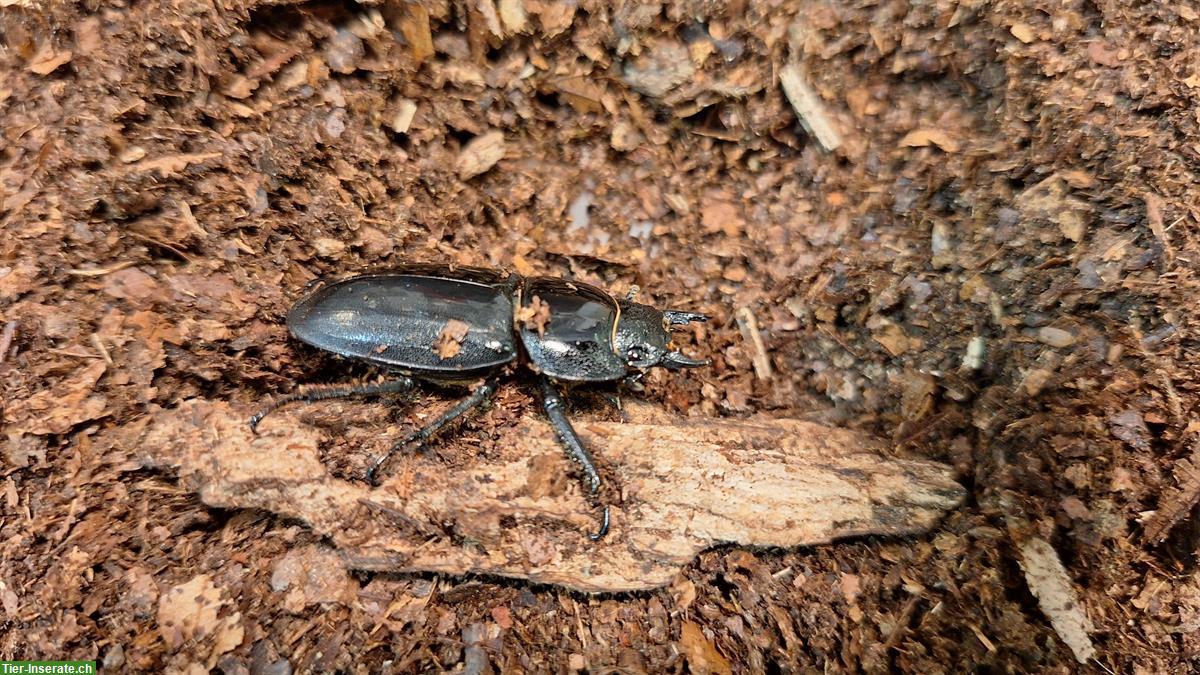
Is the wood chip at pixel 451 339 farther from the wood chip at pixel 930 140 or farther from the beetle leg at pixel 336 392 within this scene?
the wood chip at pixel 930 140

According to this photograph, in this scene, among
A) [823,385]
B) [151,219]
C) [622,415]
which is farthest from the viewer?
[823,385]

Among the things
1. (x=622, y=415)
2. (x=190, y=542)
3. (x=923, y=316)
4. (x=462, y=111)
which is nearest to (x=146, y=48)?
(x=462, y=111)

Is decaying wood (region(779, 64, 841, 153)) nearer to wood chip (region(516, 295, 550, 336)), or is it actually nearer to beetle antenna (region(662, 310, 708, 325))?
beetle antenna (region(662, 310, 708, 325))

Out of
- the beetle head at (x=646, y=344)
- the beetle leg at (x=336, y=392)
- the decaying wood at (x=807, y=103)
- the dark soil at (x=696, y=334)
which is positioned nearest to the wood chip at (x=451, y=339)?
the beetle leg at (x=336, y=392)

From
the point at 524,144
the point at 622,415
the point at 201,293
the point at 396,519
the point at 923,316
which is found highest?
the point at 524,144

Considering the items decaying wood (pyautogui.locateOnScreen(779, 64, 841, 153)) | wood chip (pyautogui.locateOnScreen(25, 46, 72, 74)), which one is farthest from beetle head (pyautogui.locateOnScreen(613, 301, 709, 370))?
wood chip (pyautogui.locateOnScreen(25, 46, 72, 74))

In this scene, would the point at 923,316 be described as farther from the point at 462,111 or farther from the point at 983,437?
the point at 462,111
